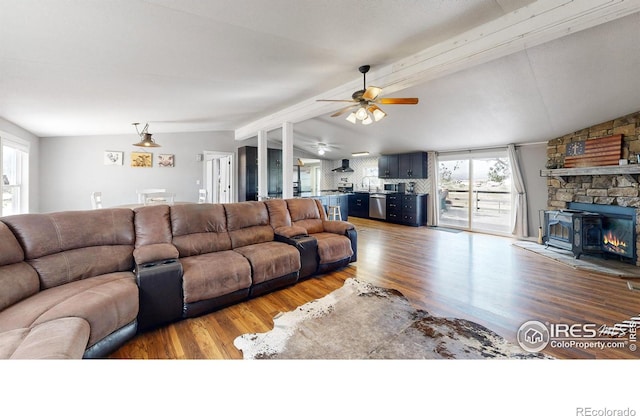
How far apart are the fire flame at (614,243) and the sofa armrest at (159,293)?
19.2ft

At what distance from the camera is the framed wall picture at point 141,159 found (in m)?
6.24

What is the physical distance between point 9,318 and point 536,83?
5487mm

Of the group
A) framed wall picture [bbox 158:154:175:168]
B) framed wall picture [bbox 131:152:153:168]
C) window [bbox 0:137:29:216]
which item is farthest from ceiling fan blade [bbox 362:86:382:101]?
framed wall picture [bbox 131:152:153:168]

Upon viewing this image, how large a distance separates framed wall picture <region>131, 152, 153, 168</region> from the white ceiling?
1.36 metres

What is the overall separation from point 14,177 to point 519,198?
1033 cm

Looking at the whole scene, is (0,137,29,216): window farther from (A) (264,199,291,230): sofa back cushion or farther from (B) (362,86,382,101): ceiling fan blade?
(B) (362,86,382,101): ceiling fan blade

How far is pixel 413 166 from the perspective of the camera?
723 centimetres

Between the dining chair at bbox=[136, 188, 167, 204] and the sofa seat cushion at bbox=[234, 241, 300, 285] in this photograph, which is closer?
the sofa seat cushion at bbox=[234, 241, 300, 285]

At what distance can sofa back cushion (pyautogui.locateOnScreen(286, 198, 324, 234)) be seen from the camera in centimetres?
376

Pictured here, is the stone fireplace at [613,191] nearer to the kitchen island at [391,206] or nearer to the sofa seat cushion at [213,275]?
the kitchen island at [391,206]

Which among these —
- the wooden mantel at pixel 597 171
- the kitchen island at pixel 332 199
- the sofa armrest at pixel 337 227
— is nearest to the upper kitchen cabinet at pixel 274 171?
the kitchen island at pixel 332 199
